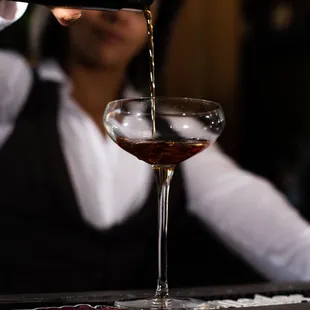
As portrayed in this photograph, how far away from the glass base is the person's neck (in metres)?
1.25

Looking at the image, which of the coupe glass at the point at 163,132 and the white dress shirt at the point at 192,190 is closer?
the coupe glass at the point at 163,132

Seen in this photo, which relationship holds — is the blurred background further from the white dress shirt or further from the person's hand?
the person's hand

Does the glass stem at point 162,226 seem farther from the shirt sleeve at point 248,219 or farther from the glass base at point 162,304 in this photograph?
the shirt sleeve at point 248,219

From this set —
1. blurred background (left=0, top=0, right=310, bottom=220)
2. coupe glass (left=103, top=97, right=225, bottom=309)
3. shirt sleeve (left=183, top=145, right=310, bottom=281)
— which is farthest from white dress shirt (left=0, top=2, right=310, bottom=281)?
coupe glass (left=103, top=97, right=225, bottom=309)

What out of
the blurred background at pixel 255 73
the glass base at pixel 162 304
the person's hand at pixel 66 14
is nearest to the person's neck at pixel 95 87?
the blurred background at pixel 255 73

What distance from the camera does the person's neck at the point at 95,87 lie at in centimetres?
208

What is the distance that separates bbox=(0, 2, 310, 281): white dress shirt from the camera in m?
1.96

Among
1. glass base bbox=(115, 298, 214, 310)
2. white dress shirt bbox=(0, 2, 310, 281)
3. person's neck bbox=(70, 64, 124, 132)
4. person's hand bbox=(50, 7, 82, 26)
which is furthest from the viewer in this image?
person's neck bbox=(70, 64, 124, 132)

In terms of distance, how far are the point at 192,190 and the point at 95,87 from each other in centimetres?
45

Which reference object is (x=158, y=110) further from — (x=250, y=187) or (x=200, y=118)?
(x=250, y=187)

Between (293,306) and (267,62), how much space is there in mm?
1733

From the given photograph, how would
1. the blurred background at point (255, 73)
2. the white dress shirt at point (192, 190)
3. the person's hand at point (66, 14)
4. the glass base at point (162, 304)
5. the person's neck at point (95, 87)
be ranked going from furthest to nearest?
1. the blurred background at point (255, 73)
2. the person's neck at point (95, 87)
3. the white dress shirt at point (192, 190)
4. the person's hand at point (66, 14)
5. the glass base at point (162, 304)

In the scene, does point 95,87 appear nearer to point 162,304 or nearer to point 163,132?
point 163,132

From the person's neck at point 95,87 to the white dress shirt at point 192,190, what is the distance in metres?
0.05
